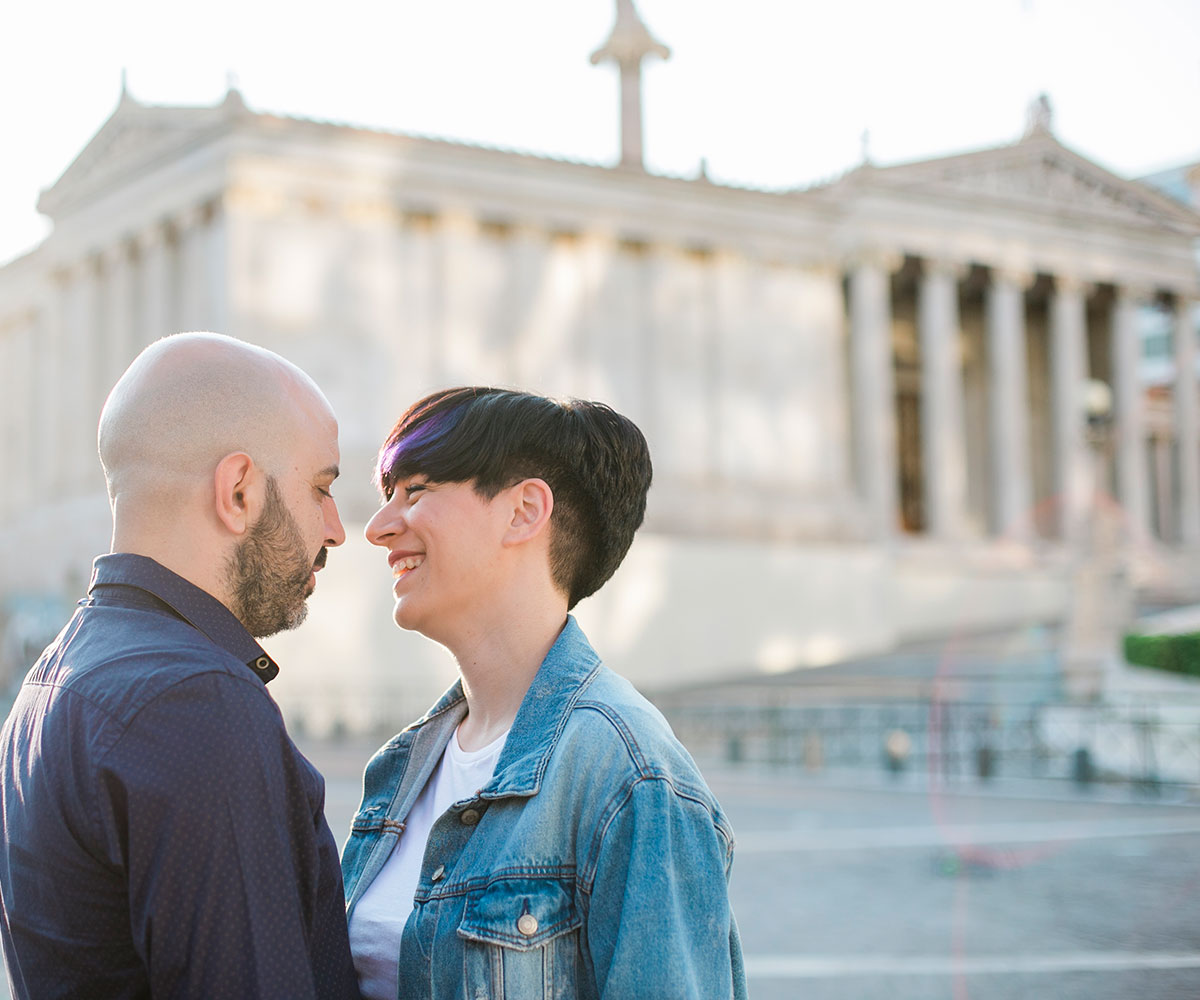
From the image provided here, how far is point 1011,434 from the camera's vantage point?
47156mm

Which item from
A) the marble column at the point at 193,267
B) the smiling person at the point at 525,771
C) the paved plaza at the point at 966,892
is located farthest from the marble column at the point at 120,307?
the smiling person at the point at 525,771

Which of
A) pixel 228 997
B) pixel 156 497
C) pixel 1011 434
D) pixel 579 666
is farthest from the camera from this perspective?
pixel 1011 434

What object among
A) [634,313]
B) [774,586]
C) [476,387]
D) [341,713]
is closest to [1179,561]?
[774,586]

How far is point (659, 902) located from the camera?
2375 mm

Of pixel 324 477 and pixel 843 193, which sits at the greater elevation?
pixel 843 193

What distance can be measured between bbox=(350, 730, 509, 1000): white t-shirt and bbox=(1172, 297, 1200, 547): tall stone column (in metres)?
52.2

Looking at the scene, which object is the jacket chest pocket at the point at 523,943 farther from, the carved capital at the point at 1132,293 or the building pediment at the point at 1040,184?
the carved capital at the point at 1132,293

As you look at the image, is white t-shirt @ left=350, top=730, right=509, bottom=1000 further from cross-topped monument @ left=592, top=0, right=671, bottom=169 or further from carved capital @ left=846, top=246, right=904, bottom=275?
carved capital @ left=846, top=246, right=904, bottom=275

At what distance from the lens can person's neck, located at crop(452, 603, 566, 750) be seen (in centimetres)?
302

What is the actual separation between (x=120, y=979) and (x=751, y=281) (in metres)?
40.0

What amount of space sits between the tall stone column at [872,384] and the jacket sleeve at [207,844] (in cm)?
4174

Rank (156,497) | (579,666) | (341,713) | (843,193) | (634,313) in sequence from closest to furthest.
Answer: (156,497)
(579,666)
(341,713)
(634,313)
(843,193)

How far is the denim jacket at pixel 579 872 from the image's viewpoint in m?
2.39

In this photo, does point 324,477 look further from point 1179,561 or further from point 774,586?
point 1179,561
